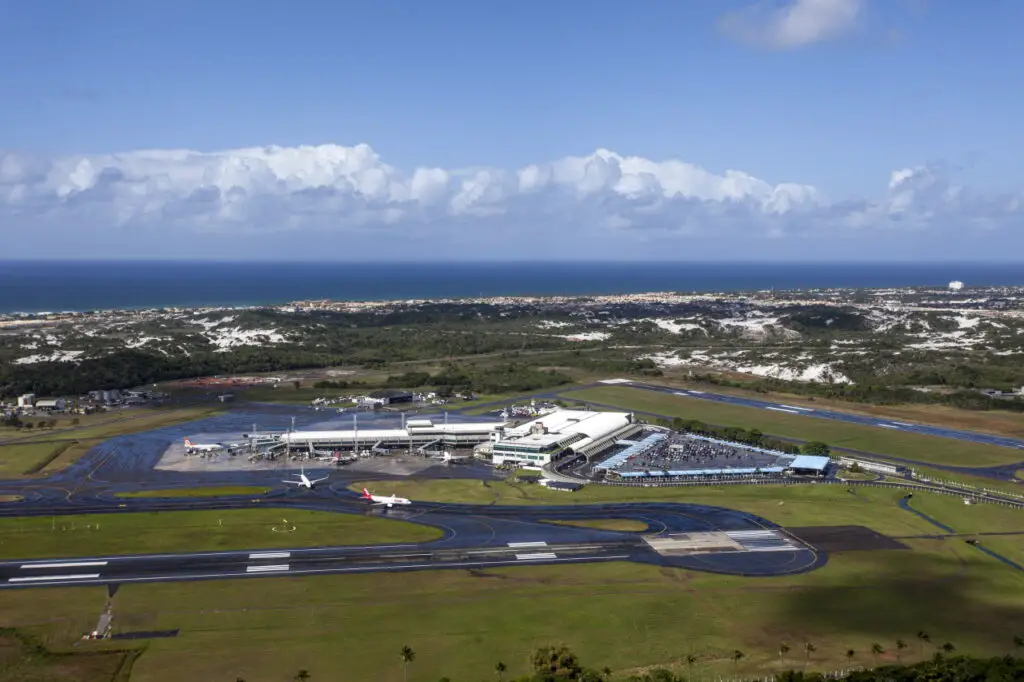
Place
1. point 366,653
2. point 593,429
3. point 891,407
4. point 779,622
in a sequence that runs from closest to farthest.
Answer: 1. point 366,653
2. point 779,622
3. point 593,429
4. point 891,407

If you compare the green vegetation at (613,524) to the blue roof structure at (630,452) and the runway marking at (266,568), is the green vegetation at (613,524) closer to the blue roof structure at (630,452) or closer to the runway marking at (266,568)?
the blue roof structure at (630,452)

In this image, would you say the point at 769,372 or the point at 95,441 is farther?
the point at 769,372

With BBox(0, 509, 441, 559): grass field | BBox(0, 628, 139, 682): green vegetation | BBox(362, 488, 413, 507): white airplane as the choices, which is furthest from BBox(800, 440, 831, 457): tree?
BBox(0, 628, 139, 682): green vegetation

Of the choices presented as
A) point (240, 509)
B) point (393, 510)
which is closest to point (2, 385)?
point (240, 509)

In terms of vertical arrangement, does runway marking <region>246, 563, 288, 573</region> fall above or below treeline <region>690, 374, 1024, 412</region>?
below

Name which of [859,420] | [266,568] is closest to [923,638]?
[266,568]

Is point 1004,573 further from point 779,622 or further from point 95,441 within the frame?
point 95,441

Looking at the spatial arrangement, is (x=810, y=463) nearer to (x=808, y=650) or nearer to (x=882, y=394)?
(x=808, y=650)

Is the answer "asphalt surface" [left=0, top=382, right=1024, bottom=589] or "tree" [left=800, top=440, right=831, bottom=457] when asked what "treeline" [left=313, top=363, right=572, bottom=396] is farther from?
"tree" [left=800, top=440, right=831, bottom=457]
